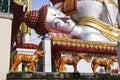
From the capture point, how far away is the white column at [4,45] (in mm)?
6062

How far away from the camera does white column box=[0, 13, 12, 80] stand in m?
6.06

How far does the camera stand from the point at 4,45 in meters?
6.21

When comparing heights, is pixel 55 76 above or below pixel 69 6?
below

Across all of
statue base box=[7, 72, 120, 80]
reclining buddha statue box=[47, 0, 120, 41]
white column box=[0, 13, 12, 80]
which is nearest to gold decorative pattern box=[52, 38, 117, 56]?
reclining buddha statue box=[47, 0, 120, 41]

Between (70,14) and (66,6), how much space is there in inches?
18.1

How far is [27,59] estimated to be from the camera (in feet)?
23.6

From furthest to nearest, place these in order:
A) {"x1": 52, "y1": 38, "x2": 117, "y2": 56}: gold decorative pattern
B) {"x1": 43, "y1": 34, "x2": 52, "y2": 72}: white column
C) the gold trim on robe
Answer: the gold trim on robe < {"x1": 52, "y1": 38, "x2": 117, "y2": 56}: gold decorative pattern < {"x1": 43, "y1": 34, "x2": 52, "y2": 72}: white column

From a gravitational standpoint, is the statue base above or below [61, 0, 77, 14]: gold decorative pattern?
below

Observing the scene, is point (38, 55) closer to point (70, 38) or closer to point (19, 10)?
point (19, 10)

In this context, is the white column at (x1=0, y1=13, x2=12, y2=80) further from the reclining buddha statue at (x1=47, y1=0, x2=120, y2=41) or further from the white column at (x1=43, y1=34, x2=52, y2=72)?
the reclining buddha statue at (x1=47, y1=0, x2=120, y2=41)

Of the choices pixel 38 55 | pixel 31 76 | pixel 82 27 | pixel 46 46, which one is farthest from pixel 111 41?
pixel 31 76

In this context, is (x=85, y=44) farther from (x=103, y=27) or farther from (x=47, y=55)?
(x=47, y=55)

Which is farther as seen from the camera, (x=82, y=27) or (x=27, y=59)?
(x=82, y=27)

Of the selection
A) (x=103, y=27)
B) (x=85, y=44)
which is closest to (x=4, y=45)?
(x=85, y=44)
